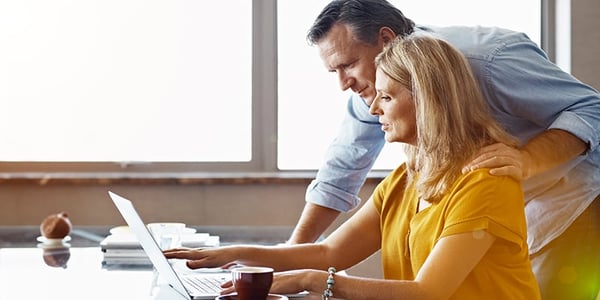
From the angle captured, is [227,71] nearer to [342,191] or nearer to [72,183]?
[72,183]

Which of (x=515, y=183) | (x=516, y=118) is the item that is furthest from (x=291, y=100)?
(x=515, y=183)

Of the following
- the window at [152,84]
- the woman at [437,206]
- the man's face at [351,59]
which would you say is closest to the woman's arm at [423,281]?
the woman at [437,206]

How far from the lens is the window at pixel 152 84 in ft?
12.3

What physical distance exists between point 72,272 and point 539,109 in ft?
3.91

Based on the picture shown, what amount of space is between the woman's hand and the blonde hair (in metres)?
0.50

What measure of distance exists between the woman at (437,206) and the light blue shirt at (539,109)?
262 mm

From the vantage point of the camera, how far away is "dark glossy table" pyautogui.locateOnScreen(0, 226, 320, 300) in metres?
1.75

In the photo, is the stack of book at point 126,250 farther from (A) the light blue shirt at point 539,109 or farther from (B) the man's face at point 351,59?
(A) the light blue shirt at point 539,109

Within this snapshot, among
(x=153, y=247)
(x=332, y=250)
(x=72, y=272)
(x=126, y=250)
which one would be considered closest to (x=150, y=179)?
(x=126, y=250)

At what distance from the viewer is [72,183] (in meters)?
3.53

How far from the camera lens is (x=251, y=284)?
4.47ft

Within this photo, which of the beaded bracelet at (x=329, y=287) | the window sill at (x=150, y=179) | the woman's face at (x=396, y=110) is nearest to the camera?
the beaded bracelet at (x=329, y=287)

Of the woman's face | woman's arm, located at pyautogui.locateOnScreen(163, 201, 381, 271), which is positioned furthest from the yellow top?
woman's arm, located at pyautogui.locateOnScreen(163, 201, 381, 271)

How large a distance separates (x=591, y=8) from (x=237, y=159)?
5.46ft
